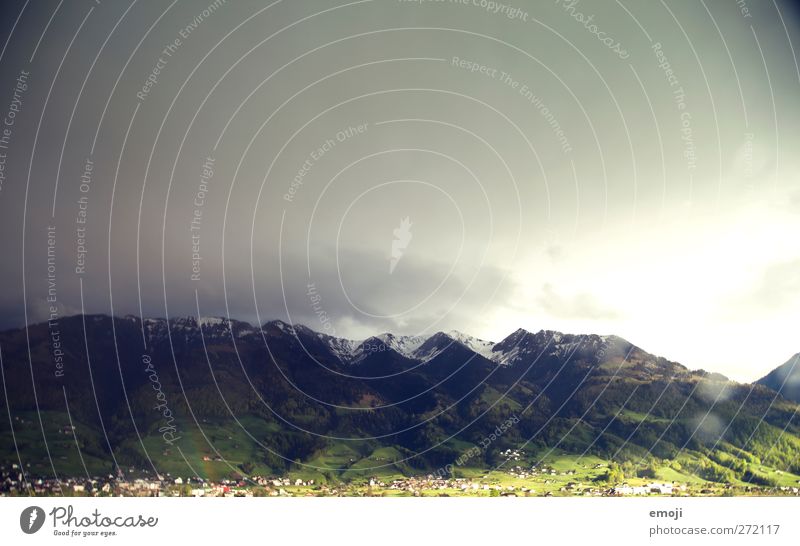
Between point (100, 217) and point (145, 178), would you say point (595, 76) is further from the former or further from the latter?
point (100, 217)

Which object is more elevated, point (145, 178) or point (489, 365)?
point (145, 178)

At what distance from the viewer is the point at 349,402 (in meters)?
23.5

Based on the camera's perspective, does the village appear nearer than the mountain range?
Yes

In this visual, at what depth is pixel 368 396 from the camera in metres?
23.8

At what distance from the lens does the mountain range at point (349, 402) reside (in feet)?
63.2

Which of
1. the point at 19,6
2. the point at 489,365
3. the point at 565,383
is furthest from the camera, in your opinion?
the point at 565,383

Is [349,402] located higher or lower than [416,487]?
higher

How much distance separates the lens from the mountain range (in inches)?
758

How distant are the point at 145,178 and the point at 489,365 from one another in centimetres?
1223

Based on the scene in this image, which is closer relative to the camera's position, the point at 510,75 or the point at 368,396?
the point at 510,75

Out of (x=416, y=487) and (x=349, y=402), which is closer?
(x=416, y=487)

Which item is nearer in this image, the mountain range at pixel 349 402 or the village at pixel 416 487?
the village at pixel 416 487
